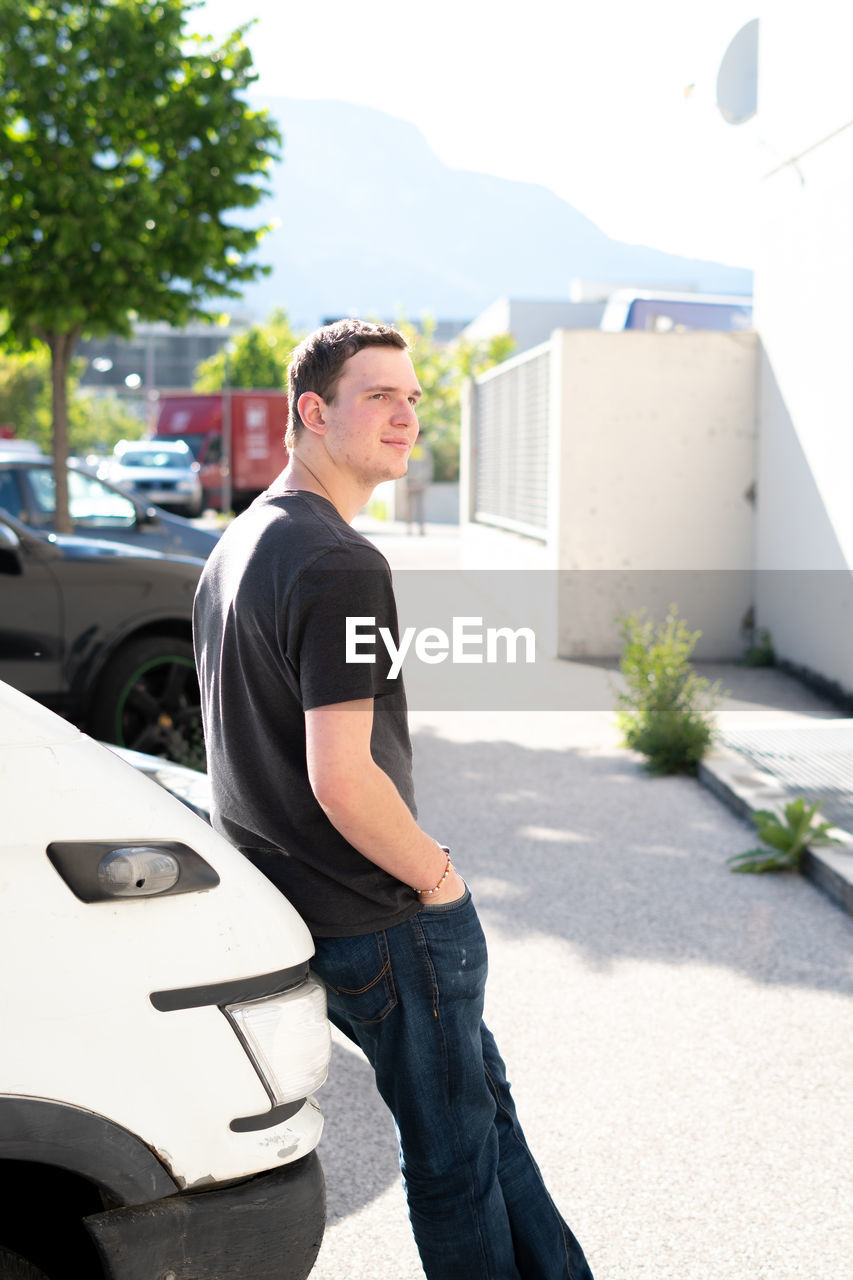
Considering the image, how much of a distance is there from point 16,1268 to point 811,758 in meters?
7.11

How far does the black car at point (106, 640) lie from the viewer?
6680mm

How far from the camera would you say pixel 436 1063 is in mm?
2277

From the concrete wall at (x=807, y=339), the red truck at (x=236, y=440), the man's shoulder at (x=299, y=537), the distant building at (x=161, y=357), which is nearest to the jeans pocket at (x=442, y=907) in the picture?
the man's shoulder at (x=299, y=537)

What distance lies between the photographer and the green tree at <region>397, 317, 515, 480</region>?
4706 cm

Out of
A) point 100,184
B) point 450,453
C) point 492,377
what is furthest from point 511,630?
point 450,453

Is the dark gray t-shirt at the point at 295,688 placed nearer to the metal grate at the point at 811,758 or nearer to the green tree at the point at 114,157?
the metal grate at the point at 811,758

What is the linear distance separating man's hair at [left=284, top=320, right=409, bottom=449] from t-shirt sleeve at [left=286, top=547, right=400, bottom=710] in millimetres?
345

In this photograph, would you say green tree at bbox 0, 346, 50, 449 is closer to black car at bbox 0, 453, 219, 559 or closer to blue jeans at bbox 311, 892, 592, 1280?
black car at bbox 0, 453, 219, 559

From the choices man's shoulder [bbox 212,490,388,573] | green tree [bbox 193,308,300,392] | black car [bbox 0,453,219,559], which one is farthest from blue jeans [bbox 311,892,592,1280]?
green tree [bbox 193,308,300,392]

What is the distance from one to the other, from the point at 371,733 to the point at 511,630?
13.1 metres

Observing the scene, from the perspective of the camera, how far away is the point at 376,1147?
3744 mm

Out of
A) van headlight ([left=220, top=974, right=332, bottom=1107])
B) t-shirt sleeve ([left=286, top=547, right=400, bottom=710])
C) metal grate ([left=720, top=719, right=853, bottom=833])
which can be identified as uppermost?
t-shirt sleeve ([left=286, top=547, right=400, bottom=710])

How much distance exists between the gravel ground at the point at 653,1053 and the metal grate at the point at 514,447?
774 centimetres

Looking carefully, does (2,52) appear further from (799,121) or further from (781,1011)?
(781,1011)
